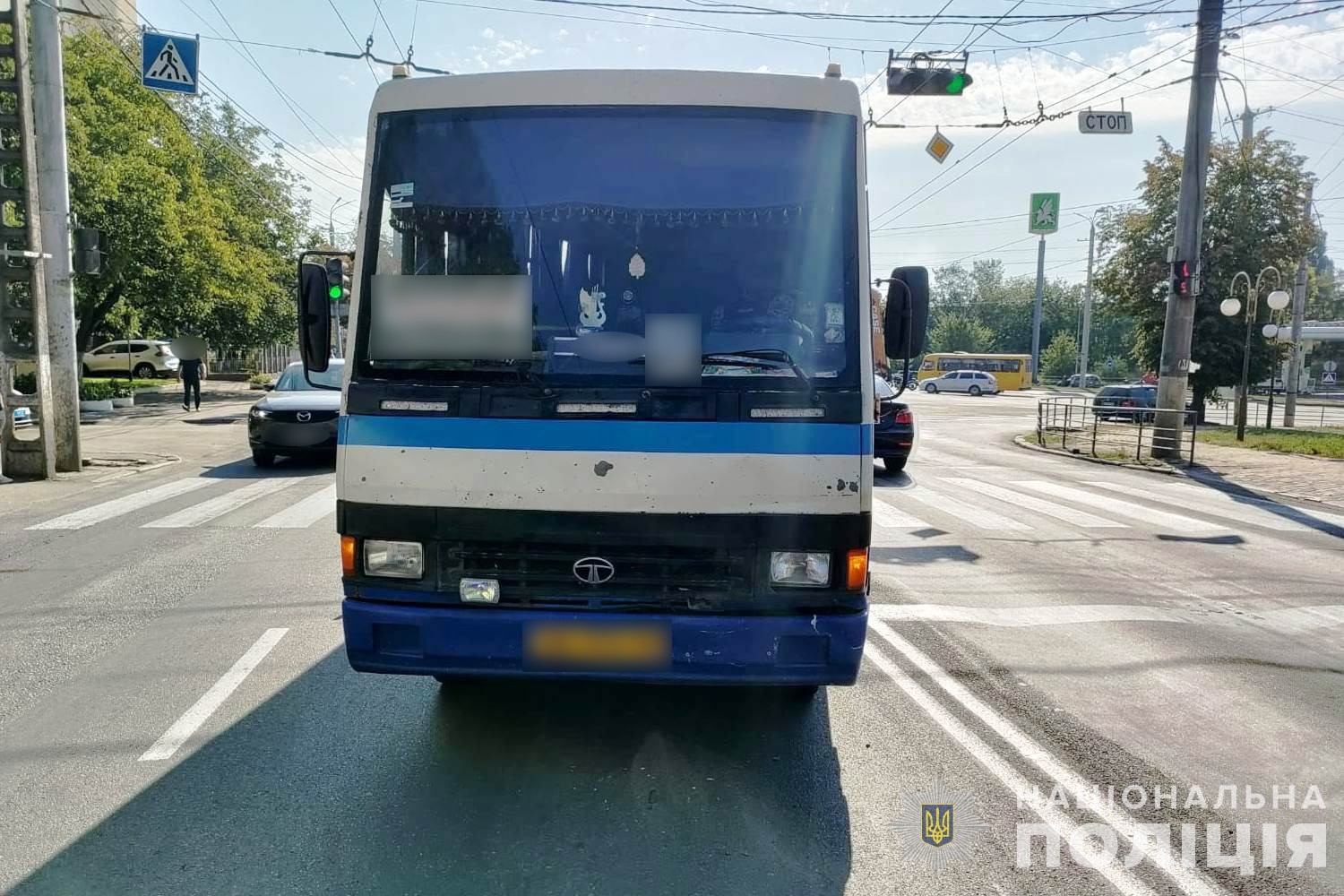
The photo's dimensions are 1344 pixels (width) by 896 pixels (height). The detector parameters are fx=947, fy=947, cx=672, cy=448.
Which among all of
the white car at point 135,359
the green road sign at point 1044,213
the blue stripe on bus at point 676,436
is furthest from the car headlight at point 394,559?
the white car at point 135,359

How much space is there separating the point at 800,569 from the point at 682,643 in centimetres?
55

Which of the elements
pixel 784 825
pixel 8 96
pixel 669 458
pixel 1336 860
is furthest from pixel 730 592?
pixel 8 96

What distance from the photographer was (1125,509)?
1194 centimetres

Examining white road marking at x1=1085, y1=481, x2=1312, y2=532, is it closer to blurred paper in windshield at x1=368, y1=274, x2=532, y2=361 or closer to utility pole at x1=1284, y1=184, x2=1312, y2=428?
blurred paper in windshield at x1=368, y1=274, x2=532, y2=361

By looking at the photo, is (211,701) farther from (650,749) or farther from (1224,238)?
(1224,238)

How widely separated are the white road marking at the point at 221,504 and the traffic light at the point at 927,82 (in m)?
10.2

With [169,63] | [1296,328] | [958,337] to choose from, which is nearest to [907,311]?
[169,63]

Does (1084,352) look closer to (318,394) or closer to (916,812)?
(318,394)

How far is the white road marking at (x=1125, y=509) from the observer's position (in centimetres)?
1080

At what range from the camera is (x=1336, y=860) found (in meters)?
3.42

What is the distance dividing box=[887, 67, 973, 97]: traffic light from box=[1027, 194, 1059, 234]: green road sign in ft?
42.9

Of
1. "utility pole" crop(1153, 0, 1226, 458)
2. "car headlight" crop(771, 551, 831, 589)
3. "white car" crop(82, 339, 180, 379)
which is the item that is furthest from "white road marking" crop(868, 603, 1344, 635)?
"white car" crop(82, 339, 180, 379)

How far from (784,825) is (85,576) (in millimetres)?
6264

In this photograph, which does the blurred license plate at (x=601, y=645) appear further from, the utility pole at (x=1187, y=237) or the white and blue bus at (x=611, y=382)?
the utility pole at (x=1187, y=237)
